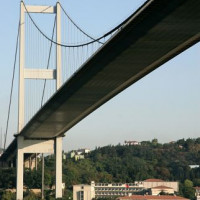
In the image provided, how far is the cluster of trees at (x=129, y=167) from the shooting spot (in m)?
70.5

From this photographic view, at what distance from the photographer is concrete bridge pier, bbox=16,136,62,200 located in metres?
47.5

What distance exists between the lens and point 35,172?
6700 cm

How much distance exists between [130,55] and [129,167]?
88.5 m

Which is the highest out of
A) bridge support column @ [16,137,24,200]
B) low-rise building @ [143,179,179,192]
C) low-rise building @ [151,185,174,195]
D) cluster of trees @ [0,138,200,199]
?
cluster of trees @ [0,138,200,199]

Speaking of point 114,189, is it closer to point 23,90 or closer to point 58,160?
point 58,160

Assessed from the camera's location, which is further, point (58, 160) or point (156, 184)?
point (156, 184)

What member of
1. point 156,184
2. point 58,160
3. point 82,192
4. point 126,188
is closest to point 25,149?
point 58,160

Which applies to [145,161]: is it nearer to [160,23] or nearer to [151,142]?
[151,142]

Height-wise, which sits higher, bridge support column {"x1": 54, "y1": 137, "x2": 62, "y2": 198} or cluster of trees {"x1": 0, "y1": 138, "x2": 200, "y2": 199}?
cluster of trees {"x1": 0, "y1": 138, "x2": 200, "y2": 199}

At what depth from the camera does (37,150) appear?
48188 millimetres

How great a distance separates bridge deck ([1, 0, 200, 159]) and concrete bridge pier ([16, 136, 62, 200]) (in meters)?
6.43

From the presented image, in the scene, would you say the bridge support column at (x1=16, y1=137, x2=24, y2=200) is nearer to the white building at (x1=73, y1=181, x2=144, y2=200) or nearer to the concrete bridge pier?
the concrete bridge pier

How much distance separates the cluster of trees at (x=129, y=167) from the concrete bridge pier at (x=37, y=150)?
1583 cm

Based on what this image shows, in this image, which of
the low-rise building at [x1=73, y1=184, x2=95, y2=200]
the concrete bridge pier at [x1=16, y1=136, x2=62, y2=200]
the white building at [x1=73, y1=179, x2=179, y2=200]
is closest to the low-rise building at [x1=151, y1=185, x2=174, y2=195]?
the white building at [x1=73, y1=179, x2=179, y2=200]
